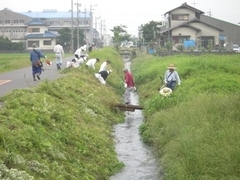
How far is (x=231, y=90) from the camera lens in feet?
57.8

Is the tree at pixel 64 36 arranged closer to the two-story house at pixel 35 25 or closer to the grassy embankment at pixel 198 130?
the two-story house at pixel 35 25

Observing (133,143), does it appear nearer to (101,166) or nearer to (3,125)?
(101,166)

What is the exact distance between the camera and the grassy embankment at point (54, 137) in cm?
858

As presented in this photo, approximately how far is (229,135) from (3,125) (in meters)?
5.26

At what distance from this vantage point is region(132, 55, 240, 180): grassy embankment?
30.2 ft

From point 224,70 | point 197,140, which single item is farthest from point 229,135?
point 224,70

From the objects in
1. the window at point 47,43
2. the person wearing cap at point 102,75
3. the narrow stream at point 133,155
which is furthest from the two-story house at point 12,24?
the narrow stream at point 133,155

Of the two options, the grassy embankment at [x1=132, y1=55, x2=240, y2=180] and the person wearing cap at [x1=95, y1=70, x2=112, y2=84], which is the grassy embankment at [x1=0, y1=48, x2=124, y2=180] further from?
the person wearing cap at [x1=95, y1=70, x2=112, y2=84]

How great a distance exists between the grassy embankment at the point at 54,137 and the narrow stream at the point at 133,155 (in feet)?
1.12

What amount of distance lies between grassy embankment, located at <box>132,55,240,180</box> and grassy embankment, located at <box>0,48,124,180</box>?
175 cm

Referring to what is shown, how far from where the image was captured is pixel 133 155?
13953mm

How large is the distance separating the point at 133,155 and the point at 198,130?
132 inches

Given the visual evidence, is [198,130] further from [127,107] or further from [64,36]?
[64,36]

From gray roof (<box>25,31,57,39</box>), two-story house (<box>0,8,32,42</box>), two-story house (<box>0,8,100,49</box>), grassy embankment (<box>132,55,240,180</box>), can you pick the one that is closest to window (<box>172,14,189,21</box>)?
two-story house (<box>0,8,100,49</box>)
